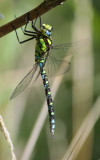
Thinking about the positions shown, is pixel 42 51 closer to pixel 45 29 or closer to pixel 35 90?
pixel 45 29

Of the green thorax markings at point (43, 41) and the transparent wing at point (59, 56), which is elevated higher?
the green thorax markings at point (43, 41)

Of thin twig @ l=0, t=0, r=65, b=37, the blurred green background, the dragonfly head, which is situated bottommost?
the blurred green background

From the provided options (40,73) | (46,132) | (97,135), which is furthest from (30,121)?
(40,73)

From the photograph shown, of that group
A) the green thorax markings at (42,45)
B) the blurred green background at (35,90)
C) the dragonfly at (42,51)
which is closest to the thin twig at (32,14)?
the dragonfly at (42,51)

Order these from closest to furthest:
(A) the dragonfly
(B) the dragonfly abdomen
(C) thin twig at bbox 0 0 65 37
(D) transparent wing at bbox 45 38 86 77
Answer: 1. (C) thin twig at bbox 0 0 65 37
2. (A) the dragonfly
3. (D) transparent wing at bbox 45 38 86 77
4. (B) the dragonfly abdomen

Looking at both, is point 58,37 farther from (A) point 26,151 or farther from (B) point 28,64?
(A) point 26,151

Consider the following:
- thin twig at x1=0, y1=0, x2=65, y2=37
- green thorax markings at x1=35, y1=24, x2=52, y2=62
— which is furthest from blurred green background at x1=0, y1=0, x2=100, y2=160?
thin twig at x1=0, y1=0, x2=65, y2=37

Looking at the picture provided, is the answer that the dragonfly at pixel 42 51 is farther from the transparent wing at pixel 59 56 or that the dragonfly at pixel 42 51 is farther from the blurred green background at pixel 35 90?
the blurred green background at pixel 35 90

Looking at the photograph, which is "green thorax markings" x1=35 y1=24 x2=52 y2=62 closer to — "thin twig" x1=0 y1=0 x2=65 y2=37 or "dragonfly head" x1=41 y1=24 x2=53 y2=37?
"dragonfly head" x1=41 y1=24 x2=53 y2=37
